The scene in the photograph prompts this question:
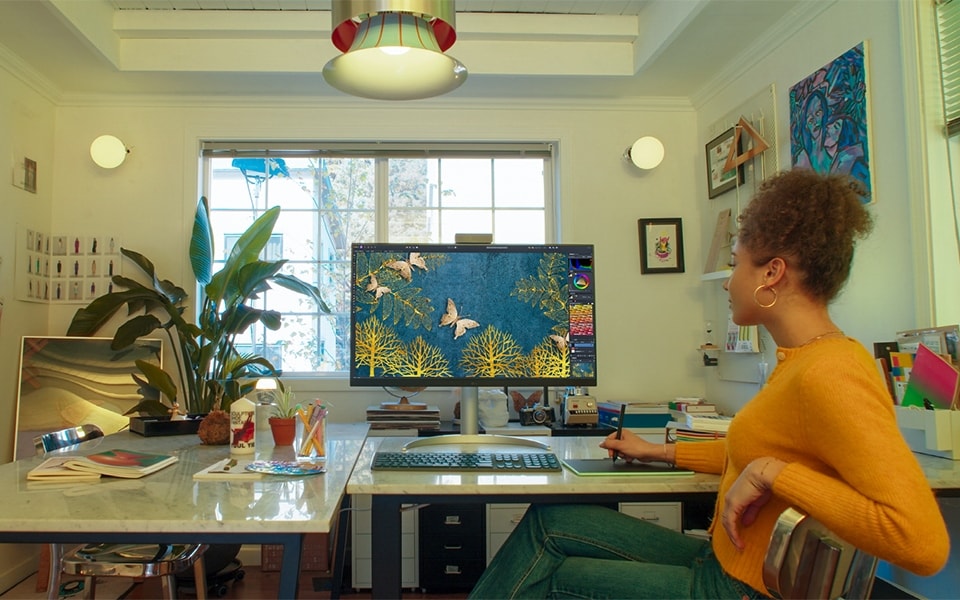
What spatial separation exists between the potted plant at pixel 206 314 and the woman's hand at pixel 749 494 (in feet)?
8.33

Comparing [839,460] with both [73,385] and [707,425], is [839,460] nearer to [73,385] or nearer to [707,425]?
[707,425]

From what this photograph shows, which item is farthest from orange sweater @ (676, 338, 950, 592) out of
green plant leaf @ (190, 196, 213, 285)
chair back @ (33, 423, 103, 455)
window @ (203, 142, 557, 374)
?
green plant leaf @ (190, 196, 213, 285)

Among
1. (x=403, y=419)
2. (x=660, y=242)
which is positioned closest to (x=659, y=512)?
(x=403, y=419)

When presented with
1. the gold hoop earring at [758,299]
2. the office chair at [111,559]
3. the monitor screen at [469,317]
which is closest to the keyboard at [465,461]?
the monitor screen at [469,317]

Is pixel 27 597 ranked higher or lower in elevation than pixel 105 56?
lower

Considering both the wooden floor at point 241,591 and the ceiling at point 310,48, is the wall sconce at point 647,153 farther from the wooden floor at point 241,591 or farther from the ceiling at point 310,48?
the wooden floor at point 241,591

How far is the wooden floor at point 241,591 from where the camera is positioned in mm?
3059

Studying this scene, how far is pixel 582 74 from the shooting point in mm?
3584

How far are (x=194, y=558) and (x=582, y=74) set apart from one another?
2.89 m

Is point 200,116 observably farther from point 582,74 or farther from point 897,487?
point 897,487

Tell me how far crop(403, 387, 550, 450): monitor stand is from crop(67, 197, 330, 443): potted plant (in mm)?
1579

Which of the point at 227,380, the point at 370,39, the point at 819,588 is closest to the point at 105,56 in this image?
the point at 227,380

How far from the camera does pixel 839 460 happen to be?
104 centimetres

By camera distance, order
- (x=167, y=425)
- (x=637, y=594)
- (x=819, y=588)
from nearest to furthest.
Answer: (x=819, y=588)
(x=637, y=594)
(x=167, y=425)
